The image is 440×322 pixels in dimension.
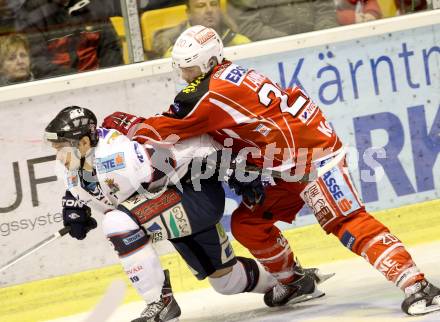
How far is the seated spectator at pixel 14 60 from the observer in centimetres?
609

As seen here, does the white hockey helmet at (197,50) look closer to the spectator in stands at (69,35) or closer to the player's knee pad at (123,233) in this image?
the player's knee pad at (123,233)

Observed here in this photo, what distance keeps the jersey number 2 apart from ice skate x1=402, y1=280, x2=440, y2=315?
93 centimetres

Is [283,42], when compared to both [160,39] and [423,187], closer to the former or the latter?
[160,39]

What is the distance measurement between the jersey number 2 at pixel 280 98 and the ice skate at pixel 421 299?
3.06 ft

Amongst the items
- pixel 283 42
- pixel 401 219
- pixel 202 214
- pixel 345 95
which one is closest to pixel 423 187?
pixel 401 219

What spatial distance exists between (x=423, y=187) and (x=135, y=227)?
2346 mm

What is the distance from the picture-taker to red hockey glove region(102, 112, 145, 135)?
17.2 ft

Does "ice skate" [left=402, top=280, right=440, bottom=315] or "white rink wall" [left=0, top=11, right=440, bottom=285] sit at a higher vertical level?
"white rink wall" [left=0, top=11, right=440, bottom=285]

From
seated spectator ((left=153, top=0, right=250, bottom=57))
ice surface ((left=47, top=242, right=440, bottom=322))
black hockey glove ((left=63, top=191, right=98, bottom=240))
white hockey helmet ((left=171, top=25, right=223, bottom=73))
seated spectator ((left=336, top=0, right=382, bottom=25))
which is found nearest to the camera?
ice surface ((left=47, top=242, right=440, bottom=322))

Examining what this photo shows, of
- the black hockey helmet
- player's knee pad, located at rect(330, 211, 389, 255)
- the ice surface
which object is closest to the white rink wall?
the ice surface

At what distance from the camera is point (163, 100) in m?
6.19

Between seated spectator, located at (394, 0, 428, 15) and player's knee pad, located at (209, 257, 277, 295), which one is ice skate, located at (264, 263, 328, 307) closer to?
player's knee pad, located at (209, 257, 277, 295)

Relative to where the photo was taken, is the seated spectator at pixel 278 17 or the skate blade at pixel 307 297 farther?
the seated spectator at pixel 278 17

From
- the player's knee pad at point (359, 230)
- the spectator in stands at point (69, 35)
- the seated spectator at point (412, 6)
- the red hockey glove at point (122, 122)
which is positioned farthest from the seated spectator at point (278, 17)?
the player's knee pad at point (359, 230)
